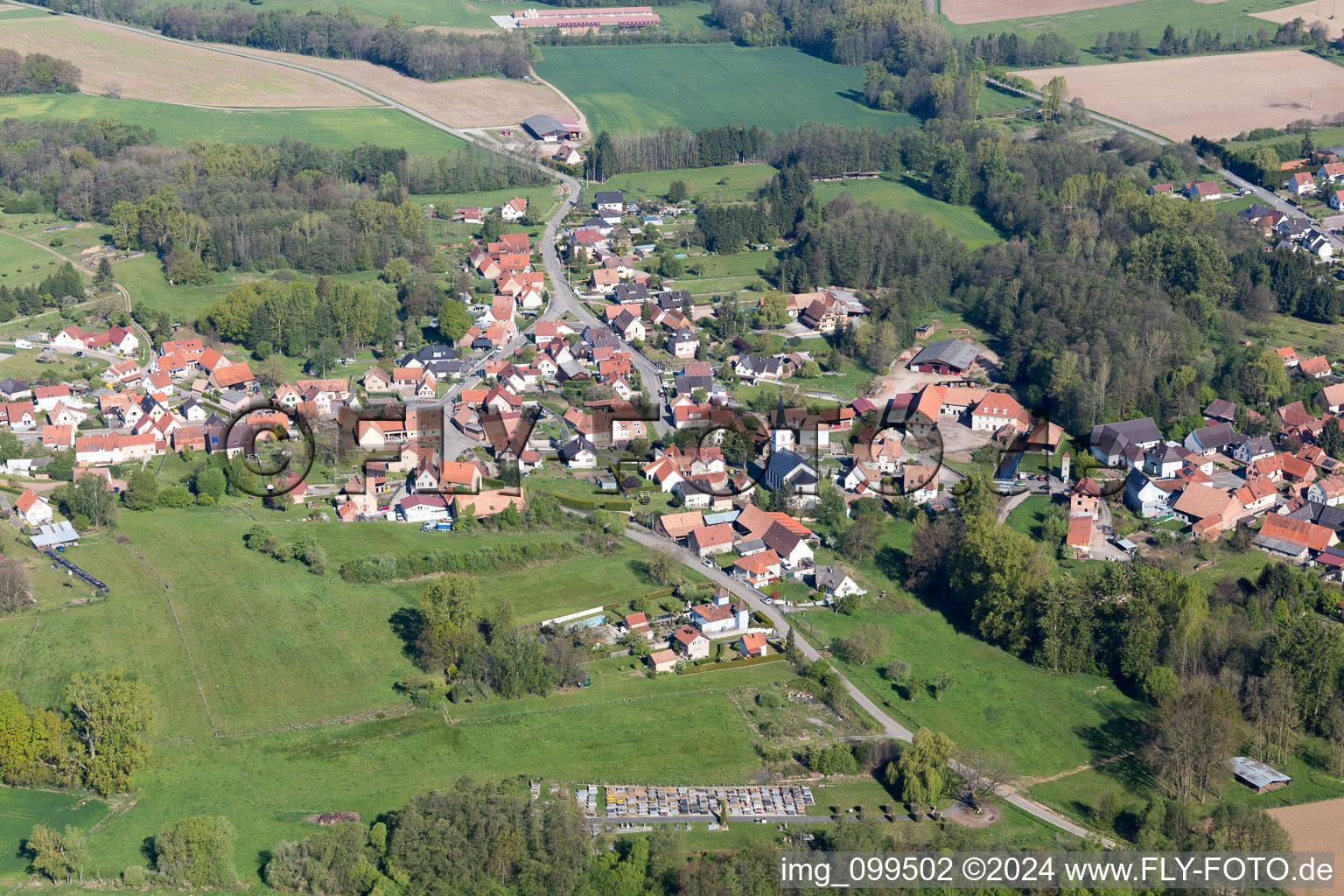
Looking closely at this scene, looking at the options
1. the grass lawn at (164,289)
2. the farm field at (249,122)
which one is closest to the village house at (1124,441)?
the grass lawn at (164,289)

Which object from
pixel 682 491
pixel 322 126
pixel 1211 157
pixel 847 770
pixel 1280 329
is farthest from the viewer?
pixel 322 126

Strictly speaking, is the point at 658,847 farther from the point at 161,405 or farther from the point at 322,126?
the point at 322,126

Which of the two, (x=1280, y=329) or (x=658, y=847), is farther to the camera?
(x=1280, y=329)

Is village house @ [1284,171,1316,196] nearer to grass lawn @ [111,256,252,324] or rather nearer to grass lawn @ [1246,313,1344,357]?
grass lawn @ [1246,313,1344,357]

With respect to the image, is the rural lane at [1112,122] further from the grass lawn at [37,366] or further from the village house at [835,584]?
the grass lawn at [37,366]

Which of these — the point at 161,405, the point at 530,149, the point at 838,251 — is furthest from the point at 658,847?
the point at 530,149

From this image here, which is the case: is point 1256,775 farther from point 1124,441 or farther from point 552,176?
point 552,176

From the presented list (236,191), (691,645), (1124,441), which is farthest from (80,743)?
(236,191)
